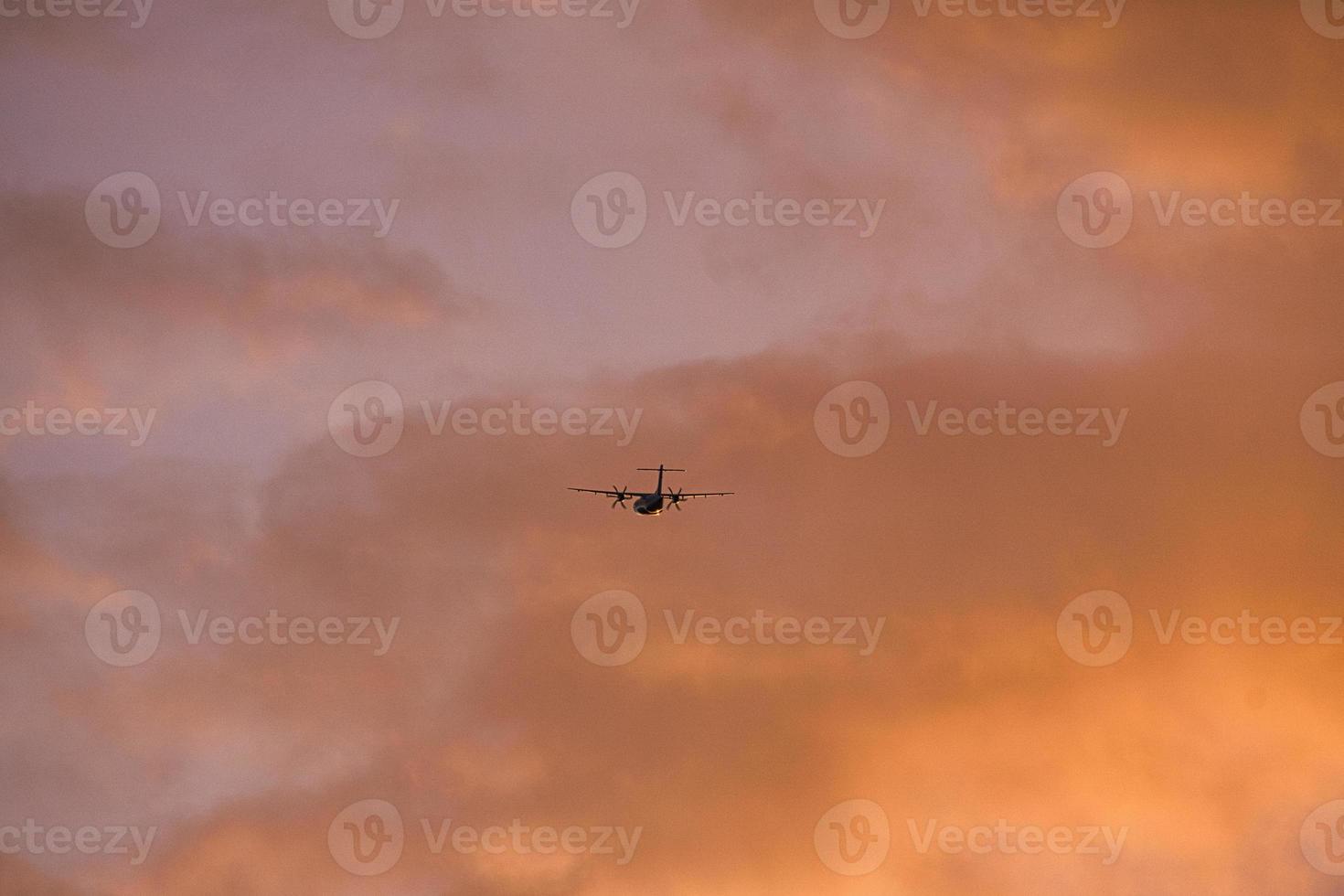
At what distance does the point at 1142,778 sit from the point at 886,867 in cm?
3990

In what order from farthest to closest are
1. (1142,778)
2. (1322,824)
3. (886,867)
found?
(1142,778) → (886,867) → (1322,824)

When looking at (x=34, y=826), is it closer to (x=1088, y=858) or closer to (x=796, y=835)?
(x=796, y=835)

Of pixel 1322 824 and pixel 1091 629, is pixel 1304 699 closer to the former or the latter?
pixel 1322 824

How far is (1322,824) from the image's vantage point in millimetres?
156250

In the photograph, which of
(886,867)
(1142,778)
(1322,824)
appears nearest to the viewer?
(1322,824)

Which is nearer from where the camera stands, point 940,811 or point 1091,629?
point 1091,629

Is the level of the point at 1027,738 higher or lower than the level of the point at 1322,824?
higher

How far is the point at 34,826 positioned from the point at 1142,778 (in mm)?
152090

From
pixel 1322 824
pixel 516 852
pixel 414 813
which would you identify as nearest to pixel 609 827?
pixel 516 852

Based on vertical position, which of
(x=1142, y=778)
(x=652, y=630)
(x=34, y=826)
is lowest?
(x=34, y=826)

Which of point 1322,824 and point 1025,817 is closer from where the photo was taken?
point 1322,824

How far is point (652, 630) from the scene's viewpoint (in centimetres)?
18738

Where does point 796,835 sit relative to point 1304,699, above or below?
below

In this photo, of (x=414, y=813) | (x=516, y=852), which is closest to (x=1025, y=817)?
(x=516, y=852)
